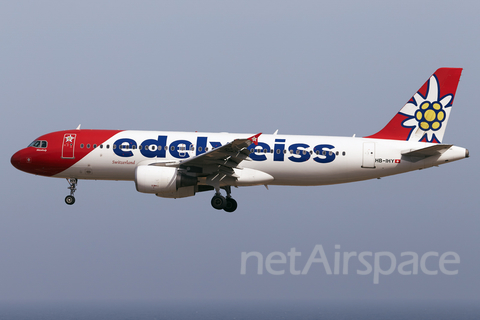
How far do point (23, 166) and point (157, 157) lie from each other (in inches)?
322

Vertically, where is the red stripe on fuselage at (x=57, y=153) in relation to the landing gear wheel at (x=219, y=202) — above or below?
above

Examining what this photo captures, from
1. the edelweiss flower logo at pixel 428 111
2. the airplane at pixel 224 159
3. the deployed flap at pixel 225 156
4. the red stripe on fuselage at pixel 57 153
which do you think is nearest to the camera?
the deployed flap at pixel 225 156

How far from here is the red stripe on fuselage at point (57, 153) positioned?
1238 inches

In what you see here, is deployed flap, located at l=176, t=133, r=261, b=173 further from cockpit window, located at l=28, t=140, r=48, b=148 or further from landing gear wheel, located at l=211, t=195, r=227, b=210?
cockpit window, located at l=28, t=140, r=48, b=148

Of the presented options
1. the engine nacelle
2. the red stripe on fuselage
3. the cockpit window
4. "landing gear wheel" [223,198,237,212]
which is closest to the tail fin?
"landing gear wheel" [223,198,237,212]

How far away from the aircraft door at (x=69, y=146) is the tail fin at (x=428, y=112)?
17189 millimetres

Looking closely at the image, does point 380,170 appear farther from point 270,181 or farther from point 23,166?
point 23,166

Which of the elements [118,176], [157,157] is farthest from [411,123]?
[118,176]

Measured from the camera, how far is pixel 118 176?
31.4 m

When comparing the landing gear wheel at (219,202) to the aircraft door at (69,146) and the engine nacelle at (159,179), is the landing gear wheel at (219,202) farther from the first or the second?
the aircraft door at (69,146)

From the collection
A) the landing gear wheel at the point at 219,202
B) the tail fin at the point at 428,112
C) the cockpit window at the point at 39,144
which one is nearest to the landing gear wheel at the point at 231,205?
the landing gear wheel at the point at 219,202

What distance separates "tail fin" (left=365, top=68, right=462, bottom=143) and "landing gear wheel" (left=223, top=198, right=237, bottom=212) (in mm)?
9011

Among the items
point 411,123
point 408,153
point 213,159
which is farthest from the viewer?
point 411,123

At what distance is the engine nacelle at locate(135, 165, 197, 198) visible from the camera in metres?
29.1
